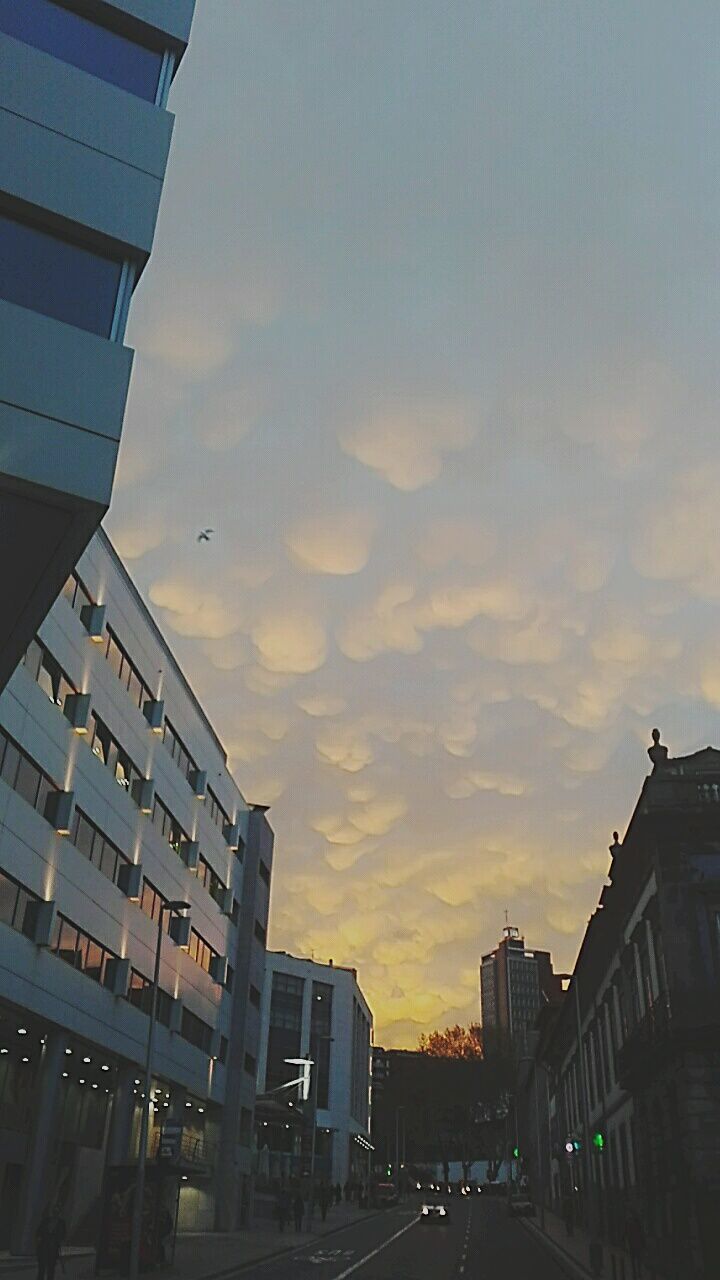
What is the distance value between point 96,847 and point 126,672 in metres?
7.53

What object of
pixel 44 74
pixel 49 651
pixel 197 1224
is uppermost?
pixel 44 74

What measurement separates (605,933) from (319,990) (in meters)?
86.6

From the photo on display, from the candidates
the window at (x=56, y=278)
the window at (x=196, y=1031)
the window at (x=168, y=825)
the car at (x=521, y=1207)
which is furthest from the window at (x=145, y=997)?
the car at (x=521, y=1207)

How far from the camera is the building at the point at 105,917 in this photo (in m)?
32.8

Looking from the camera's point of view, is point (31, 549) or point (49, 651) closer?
point (31, 549)

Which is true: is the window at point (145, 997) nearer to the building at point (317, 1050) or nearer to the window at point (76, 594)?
the window at point (76, 594)

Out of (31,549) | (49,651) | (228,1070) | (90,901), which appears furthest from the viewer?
(228,1070)

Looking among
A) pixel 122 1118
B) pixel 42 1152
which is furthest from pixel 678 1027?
pixel 122 1118

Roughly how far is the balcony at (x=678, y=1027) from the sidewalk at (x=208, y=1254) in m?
14.5

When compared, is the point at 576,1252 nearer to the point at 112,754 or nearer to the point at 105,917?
the point at 105,917

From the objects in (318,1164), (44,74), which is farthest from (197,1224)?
(318,1164)

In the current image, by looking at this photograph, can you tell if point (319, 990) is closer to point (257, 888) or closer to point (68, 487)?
point (257, 888)

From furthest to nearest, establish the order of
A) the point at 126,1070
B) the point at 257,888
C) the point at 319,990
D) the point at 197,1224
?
the point at 319,990 < the point at 257,888 < the point at 197,1224 < the point at 126,1070

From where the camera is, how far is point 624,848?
36.2m
